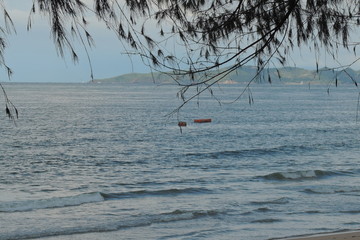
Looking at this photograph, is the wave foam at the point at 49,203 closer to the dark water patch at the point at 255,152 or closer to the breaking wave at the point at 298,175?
the breaking wave at the point at 298,175

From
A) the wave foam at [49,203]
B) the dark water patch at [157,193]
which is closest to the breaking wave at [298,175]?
the dark water patch at [157,193]

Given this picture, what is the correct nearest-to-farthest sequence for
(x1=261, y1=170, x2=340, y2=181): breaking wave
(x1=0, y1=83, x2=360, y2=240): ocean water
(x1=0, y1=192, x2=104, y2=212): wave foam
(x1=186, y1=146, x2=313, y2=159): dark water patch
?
(x1=0, y1=83, x2=360, y2=240): ocean water → (x1=0, y1=192, x2=104, y2=212): wave foam → (x1=261, y1=170, x2=340, y2=181): breaking wave → (x1=186, y1=146, x2=313, y2=159): dark water patch

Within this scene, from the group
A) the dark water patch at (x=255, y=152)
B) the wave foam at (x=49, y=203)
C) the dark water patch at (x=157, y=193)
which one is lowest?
the dark water patch at (x=255, y=152)

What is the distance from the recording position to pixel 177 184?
17.0m

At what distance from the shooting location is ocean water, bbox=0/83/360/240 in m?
11.1

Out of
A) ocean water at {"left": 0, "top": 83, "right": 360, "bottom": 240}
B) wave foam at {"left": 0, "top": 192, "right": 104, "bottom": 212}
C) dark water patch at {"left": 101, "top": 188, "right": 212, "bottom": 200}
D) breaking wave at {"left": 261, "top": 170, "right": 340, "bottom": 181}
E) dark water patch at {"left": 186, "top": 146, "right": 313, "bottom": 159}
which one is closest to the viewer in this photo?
ocean water at {"left": 0, "top": 83, "right": 360, "bottom": 240}

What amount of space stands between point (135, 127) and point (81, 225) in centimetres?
2737

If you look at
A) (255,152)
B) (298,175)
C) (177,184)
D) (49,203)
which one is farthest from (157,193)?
(255,152)

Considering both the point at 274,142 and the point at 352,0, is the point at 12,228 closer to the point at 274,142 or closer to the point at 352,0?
the point at 352,0

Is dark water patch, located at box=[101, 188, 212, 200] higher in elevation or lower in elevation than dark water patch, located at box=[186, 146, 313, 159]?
higher

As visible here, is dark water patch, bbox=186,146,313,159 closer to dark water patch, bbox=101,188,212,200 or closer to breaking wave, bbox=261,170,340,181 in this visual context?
breaking wave, bbox=261,170,340,181

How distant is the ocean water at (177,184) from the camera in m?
11.1

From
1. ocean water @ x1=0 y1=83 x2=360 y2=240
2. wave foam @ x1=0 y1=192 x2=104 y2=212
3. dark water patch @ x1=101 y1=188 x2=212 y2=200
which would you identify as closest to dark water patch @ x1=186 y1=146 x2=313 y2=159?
ocean water @ x1=0 y1=83 x2=360 y2=240

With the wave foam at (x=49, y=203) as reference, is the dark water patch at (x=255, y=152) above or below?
below
